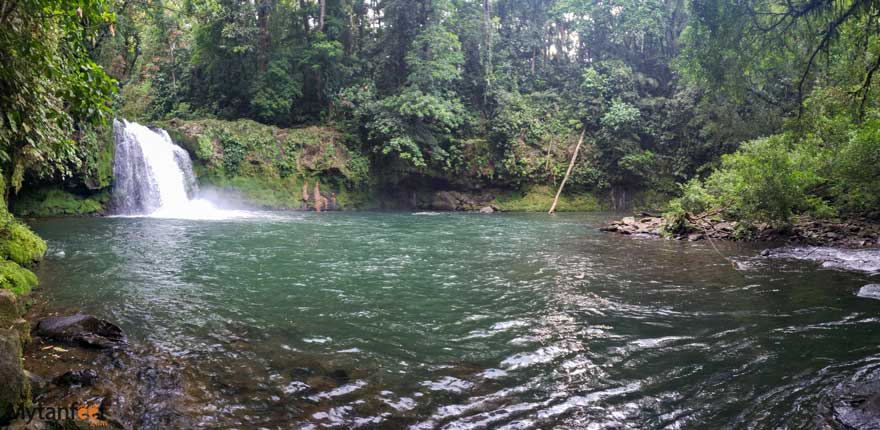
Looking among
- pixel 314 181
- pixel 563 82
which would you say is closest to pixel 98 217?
pixel 314 181

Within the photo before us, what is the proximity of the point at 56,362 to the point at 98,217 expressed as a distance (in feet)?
56.3

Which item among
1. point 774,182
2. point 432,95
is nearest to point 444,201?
point 432,95

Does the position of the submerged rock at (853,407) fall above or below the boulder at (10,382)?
below

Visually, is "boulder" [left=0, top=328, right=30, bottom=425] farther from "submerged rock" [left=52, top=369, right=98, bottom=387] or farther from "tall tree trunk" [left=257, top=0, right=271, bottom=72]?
"tall tree trunk" [left=257, top=0, right=271, bottom=72]

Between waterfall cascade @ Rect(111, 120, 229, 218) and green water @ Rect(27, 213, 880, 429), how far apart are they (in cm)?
974

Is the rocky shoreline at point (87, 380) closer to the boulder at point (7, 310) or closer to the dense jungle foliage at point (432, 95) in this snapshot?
the boulder at point (7, 310)

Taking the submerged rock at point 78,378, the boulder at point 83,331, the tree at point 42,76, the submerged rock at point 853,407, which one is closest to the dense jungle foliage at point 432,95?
the submerged rock at point 853,407

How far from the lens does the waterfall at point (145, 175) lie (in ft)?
65.3

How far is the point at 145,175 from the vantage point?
20.3 m

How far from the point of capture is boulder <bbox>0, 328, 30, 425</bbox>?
274cm

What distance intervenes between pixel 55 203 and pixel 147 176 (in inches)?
127

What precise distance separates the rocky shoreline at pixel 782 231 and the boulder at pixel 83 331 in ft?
45.1

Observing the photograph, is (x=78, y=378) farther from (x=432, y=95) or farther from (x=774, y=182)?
(x=432, y=95)

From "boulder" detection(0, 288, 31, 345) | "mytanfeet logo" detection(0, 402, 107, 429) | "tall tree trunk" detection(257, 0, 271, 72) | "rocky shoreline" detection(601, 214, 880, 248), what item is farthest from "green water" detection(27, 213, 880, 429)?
"tall tree trunk" detection(257, 0, 271, 72)
